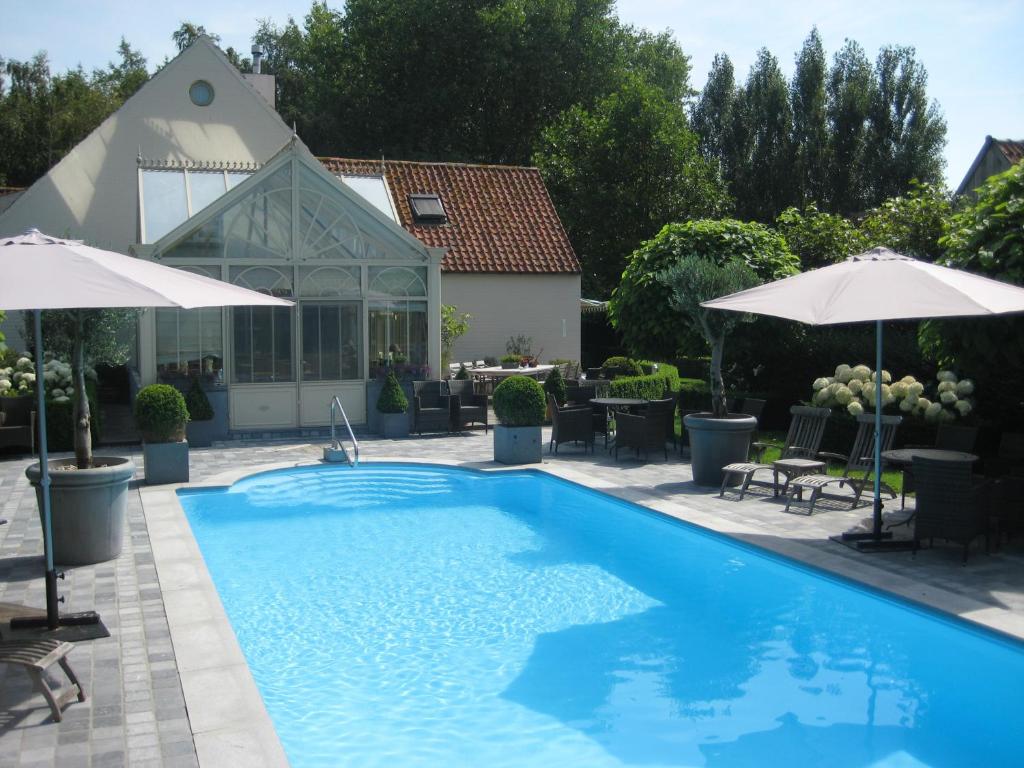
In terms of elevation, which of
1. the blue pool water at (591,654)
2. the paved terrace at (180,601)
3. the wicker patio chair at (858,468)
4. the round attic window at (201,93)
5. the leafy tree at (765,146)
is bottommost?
the blue pool water at (591,654)

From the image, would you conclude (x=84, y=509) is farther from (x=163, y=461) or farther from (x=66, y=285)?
(x=163, y=461)

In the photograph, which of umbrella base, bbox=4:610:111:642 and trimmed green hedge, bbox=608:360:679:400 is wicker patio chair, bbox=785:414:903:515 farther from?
umbrella base, bbox=4:610:111:642

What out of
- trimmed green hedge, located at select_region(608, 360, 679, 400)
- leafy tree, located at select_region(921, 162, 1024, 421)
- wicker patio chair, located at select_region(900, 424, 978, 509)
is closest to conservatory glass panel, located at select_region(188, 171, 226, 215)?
trimmed green hedge, located at select_region(608, 360, 679, 400)

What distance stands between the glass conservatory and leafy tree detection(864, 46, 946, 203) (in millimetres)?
27241

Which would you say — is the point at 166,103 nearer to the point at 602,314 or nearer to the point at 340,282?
the point at 340,282

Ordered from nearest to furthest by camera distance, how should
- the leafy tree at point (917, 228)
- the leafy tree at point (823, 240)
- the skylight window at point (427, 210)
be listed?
the leafy tree at point (917, 228), the leafy tree at point (823, 240), the skylight window at point (427, 210)

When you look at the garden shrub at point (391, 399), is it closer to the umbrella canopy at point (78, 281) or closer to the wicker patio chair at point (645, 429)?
the wicker patio chair at point (645, 429)

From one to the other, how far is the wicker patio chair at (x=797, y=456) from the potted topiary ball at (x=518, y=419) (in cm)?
322

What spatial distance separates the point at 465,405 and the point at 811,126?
88.1ft

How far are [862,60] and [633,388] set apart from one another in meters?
27.3

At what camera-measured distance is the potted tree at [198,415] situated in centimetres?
1581

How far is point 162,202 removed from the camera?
17.3 meters

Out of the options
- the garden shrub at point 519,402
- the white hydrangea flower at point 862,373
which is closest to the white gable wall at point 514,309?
the garden shrub at point 519,402

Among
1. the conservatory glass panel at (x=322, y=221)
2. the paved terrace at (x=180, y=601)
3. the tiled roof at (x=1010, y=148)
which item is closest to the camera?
the paved terrace at (x=180, y=601)
